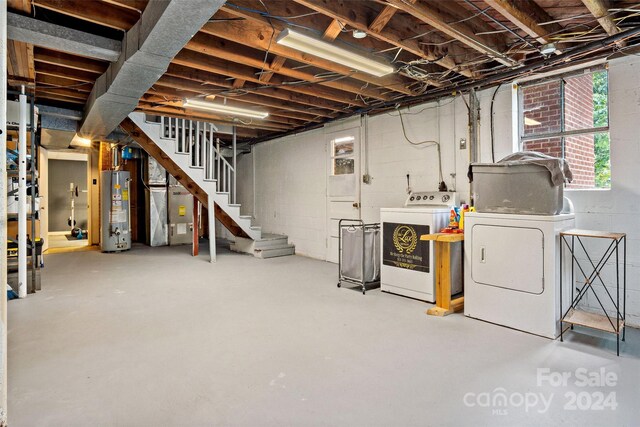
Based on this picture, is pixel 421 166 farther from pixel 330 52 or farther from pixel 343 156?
pixel 330 52

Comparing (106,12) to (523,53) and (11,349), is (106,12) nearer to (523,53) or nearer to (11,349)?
(11,349)

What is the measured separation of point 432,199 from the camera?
14.5 feet

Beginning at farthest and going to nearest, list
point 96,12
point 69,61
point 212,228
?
point 212,228, point 69,61, point 96,12

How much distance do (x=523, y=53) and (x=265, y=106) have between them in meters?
3.49

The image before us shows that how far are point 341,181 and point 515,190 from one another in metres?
3.32

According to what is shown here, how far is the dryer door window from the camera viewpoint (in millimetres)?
2947

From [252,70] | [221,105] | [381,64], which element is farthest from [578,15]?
[221,105]

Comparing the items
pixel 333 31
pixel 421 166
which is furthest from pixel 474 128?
pixel 333 31

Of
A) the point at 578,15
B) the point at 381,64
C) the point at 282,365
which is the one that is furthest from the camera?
the point at 381,64

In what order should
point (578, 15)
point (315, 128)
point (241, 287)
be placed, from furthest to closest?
point (315, 128) → point (241, 287) → point (578, 15)

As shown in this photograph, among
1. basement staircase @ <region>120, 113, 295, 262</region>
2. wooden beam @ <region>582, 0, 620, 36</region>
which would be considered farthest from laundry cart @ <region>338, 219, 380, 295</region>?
wooden beam @ <region>582, 0, 620, 36</region>

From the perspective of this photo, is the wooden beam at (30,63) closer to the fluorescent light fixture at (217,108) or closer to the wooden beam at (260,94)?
the wooden beam at (260,94)

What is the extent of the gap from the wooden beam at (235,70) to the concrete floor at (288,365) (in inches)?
101

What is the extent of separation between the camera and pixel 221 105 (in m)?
5.08
